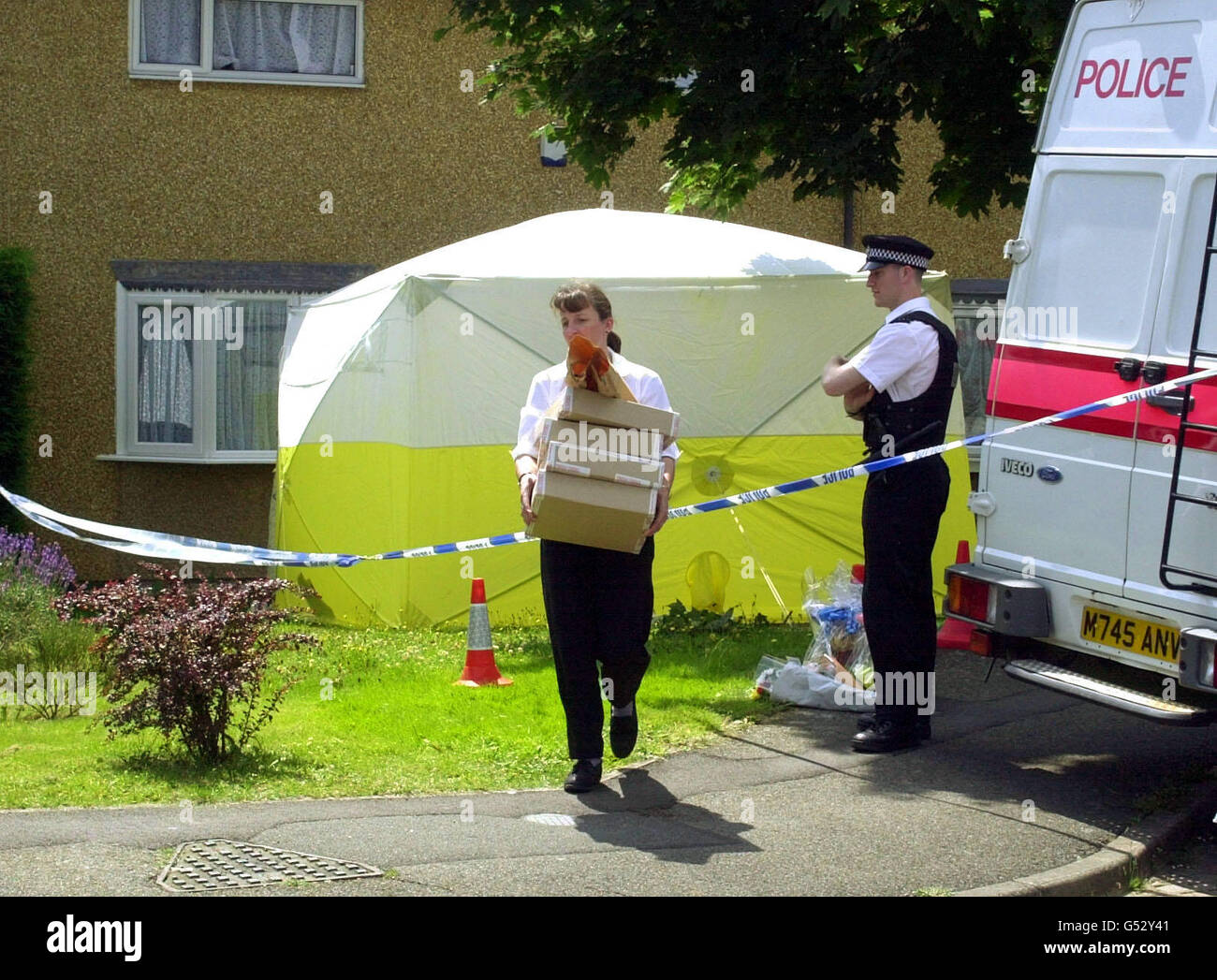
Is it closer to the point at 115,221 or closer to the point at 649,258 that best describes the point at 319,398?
the point at 649,258

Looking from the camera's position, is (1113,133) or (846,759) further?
(846,759)

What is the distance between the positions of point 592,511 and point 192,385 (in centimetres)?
993

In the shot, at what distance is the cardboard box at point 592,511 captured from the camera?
5.57 meters

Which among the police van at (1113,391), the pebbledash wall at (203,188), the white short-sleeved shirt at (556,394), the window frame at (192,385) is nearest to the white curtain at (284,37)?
the pebbledash wall at (203,188)

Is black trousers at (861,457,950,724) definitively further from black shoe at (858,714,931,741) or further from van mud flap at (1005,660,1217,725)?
van mud flap at (1005,660,1217,725)

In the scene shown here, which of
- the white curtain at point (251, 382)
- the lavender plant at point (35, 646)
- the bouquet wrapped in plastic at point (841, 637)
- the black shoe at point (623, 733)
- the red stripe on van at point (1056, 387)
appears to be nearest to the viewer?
the red stripe on van at point (1056, 387)

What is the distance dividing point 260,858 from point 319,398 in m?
6.51

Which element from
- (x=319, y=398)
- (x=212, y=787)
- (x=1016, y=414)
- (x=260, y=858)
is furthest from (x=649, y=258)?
(x=260, y=858)

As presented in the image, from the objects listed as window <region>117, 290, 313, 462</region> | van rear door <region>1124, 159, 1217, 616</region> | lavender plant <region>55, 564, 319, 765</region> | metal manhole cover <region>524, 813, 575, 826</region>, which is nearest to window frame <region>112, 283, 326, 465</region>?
window <region>117, 290, 313, 462</region>

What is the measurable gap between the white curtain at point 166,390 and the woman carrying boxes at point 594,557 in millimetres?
A: 9482

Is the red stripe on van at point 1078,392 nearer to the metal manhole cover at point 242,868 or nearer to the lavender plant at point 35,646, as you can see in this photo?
the metal manhole cover at point 242,868

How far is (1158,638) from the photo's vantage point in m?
5.68

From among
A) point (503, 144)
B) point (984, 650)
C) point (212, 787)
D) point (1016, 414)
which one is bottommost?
point (212, 787)

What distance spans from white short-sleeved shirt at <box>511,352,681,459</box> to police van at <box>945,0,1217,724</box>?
148 centimetres
